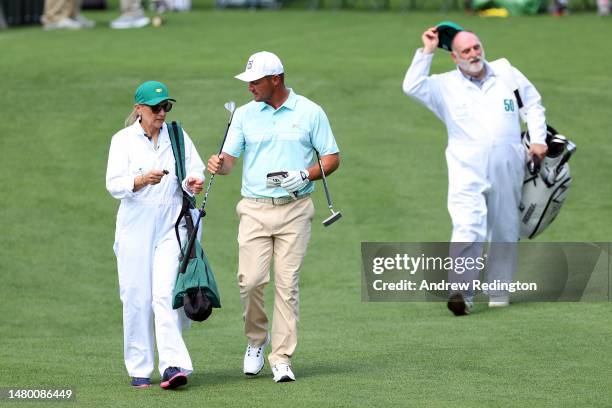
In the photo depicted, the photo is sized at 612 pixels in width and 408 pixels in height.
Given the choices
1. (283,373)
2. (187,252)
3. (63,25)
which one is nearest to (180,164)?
(187,252)

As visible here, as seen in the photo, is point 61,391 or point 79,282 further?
point 79,282

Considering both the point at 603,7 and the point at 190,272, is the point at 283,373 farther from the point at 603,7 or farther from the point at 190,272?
the point at 603,7

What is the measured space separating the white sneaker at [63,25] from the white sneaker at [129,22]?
2.26 feet

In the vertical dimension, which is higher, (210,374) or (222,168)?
(222,168)

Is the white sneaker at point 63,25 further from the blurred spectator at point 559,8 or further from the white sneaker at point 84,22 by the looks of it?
the blurred spectator at point 559,8

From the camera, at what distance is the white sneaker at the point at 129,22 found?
27203 millimetres

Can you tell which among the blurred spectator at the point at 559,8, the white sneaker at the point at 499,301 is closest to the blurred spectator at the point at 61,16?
the blurred spectator at the point at 559,8

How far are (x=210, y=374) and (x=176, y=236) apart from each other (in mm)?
1176

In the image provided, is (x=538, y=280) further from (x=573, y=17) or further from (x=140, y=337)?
(x=573, y=17)

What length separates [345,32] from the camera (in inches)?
1032

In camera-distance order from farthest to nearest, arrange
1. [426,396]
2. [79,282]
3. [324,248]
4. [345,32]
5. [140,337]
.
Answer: [345,32]
[324,248]
[79,282]
[140,337]
[426,396]

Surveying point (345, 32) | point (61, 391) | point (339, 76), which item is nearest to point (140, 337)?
point (61, 391)

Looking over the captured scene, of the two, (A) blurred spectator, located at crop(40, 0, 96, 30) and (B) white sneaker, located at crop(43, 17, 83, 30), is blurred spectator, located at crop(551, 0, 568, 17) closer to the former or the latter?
(A) blurred spectator, located at crop(40, 0, 96, 30)

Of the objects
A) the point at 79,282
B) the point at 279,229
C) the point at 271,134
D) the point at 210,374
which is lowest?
the point at 79,282
